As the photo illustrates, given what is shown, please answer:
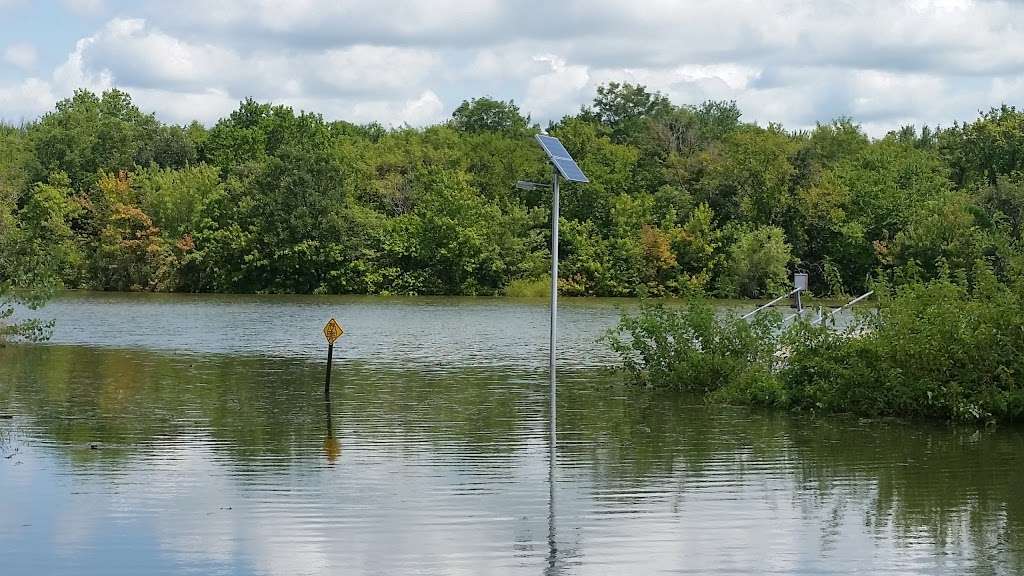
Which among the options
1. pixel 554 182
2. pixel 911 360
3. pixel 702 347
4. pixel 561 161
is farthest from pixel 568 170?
pixel 702 347

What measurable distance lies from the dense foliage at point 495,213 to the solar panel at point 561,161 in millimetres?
57554

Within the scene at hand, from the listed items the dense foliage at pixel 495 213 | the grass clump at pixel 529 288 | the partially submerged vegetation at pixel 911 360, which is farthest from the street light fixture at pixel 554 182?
the grass clump at pixel 529 288

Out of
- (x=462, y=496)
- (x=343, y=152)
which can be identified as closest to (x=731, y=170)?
(x=343, y=152)

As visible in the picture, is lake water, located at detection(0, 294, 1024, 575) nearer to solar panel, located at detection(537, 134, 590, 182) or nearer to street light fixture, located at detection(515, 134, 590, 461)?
street light fixture, located at detection(515, 134, 590, 461)

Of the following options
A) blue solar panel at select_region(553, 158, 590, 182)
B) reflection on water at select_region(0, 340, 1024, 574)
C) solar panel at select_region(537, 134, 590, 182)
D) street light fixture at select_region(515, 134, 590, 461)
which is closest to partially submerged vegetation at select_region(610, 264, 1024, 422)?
reflection on water at select_region(0, 340, 1024, 574)

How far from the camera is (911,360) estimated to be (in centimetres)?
2075

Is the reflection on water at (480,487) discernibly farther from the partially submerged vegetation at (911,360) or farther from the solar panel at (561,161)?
the solar panel at (561,161)

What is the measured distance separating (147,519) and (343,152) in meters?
76.6

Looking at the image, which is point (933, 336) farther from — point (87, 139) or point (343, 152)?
point (87, 139)

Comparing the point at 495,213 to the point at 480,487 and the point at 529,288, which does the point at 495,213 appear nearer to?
the point at 529,288

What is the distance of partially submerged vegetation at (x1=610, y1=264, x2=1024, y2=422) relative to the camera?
66.6ft

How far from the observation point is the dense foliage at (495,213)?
7794cm

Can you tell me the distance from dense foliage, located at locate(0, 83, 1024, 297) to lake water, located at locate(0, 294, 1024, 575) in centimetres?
5049

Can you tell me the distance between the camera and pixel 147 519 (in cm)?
1271
